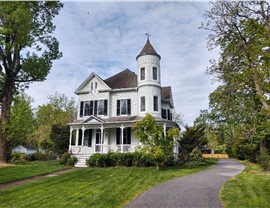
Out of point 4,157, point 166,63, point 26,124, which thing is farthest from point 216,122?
point 4,157

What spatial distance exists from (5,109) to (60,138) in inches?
333

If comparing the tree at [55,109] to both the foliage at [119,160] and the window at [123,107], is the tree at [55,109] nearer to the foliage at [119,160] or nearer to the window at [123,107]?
the window at [123,107]

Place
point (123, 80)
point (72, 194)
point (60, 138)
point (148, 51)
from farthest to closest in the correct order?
point (60, 138) < point (123, 80) < point (148, 51) < point (72, 194)

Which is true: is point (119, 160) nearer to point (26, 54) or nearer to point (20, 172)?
point (20, 172)

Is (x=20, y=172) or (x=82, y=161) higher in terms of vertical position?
(x=82, y=161)

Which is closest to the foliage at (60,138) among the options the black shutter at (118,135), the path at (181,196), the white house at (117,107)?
the white house at (117,107)

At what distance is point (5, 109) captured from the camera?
20.2 m

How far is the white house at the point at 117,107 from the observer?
A: 19.8 meters

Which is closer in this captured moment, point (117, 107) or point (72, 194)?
point (72, 194)

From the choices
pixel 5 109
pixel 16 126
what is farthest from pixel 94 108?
pixel 5 109

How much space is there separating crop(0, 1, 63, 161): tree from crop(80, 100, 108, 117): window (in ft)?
16.3

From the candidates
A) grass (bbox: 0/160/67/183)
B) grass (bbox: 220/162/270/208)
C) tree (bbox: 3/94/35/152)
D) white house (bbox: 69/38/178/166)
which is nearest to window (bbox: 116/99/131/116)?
white house (bbox: 69/38/178/166)

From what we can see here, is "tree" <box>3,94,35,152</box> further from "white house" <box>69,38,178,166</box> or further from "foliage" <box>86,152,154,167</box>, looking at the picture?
"foliage" <box>86,152,154,167</box>

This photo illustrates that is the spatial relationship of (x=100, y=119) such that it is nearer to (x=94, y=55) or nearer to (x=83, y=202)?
(x=94, y=55)
